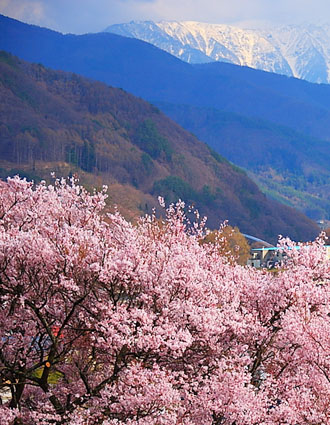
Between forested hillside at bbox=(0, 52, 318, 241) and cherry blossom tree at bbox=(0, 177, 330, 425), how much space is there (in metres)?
119

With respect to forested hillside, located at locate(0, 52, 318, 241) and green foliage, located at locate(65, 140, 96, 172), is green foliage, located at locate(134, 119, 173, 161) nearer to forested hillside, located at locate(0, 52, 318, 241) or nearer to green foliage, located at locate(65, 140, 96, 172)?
forested hillside, located at locate(0, 52, 318, 241)

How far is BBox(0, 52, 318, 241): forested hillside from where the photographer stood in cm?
15212

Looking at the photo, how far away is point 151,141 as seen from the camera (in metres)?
189

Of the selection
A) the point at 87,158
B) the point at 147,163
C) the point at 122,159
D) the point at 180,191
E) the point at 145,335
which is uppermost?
the point at 145,335

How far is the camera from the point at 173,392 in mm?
12516

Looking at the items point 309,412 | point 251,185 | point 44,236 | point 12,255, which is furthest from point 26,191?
point 251,185

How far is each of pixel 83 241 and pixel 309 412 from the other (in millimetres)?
5912

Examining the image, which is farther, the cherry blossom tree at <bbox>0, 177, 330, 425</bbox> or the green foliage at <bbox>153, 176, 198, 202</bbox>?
the green foliage at <bbox>153, 176, 198, 202</bbox>

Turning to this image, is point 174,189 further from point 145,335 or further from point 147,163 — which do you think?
point 145,335

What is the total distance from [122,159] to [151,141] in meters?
18.7

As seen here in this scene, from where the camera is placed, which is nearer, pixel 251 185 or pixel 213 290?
pixel 213 290

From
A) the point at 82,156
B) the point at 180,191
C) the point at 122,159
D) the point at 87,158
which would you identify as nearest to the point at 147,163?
the point at 122,159

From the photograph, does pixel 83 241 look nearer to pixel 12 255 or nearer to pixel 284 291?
pixel 12 255

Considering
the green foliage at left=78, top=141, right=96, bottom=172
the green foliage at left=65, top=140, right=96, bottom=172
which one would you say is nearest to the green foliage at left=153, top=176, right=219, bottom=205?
the green foliage at left=78, top=141, right=96, bottom=172
